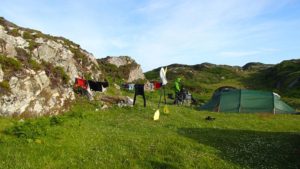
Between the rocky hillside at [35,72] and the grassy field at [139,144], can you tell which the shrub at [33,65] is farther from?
the grassy field at [139,144]

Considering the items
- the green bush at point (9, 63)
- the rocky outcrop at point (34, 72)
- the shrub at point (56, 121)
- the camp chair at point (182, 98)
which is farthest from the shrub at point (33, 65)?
the camp chair at point (182, 98)

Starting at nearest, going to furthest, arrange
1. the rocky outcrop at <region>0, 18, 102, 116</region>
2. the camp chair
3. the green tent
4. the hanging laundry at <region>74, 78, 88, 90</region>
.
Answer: the rocky outcrop at <region>0, 18, 102, 116</region>, the hanging laundry at <region>74, 78, 88, 90</region>, the green tent, the camp chair

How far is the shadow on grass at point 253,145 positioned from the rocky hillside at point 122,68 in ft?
113

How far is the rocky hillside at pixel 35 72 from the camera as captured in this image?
2214 cm

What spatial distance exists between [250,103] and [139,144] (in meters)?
19.2

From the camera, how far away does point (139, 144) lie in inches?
643

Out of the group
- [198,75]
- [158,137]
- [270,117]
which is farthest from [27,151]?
[198,75]

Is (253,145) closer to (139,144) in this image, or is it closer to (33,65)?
(139,144)

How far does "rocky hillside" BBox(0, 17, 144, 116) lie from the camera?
22.1 metres

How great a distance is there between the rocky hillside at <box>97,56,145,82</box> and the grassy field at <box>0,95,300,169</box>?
3149 cm

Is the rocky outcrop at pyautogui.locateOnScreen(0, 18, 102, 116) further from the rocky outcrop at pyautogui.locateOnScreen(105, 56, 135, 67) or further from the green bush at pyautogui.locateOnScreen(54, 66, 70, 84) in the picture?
the rocky outcrop at pyautogui.locateOnScreen(105, 56, 135, 67)

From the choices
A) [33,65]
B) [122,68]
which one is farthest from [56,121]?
[122,68]

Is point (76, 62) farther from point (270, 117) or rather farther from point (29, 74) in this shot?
point (270, 117)

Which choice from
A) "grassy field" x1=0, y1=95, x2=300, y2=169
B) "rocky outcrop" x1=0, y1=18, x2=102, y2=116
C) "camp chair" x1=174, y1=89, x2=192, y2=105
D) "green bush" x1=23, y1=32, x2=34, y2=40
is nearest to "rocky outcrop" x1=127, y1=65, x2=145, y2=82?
"camp chair" x1=174, y1=89, x2=192, y2=105
